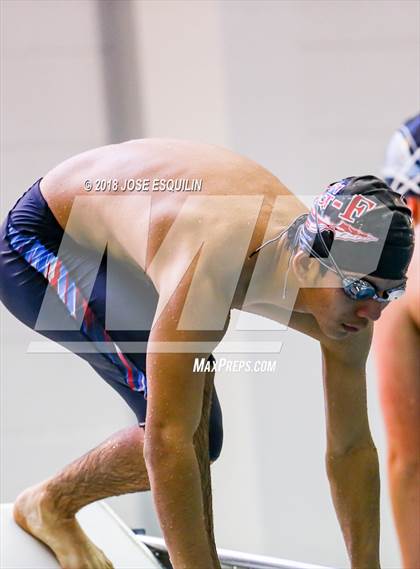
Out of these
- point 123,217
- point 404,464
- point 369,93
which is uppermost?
point 123,217

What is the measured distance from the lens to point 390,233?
64.5 inches

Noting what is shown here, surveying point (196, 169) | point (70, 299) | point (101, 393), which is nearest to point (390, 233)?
point (196, 169)

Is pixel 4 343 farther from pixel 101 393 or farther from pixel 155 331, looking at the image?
pixel 155 331

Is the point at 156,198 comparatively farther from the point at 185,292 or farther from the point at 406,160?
the point at 406,160

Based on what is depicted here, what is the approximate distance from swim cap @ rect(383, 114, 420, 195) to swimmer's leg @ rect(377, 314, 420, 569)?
0.26 metres

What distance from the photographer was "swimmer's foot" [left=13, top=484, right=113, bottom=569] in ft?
7.63

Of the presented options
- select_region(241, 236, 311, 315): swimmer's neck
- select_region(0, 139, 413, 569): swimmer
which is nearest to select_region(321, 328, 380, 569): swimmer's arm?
select_region(0, 139, 413, 569): swimmer

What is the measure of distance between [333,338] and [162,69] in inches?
59.3

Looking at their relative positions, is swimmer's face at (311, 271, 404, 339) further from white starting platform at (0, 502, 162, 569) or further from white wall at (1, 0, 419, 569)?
white wall at (1, 0, 419, 569)

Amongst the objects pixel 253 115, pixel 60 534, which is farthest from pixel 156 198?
pixel 253 115

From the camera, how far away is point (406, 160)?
2164 millimetres

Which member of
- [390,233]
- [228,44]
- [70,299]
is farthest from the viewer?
[228,44]

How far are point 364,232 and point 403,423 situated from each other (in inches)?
25.0

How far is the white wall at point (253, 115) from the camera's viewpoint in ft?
10.2
